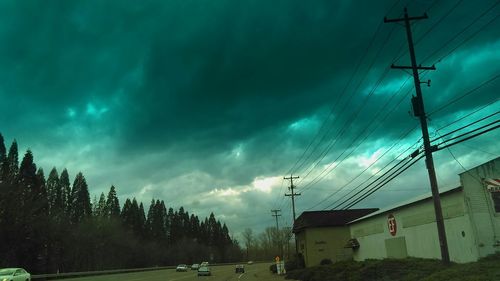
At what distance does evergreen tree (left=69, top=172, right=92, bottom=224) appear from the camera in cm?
10225

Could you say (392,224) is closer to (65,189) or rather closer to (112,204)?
(65,189)

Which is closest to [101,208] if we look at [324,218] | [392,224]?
[324,218]

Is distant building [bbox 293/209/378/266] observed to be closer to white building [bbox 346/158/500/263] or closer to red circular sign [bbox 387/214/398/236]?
red circular sign [bbox 387/214/398/236]

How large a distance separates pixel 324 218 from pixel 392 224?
25579mm

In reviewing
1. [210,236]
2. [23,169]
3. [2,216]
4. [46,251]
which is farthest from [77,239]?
[210,236]

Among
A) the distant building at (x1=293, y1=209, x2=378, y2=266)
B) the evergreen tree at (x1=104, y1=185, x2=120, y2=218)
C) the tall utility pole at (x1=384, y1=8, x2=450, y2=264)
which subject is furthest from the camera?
the evergreen tree at (x1=104, y1=185, x2=120, y2=218)

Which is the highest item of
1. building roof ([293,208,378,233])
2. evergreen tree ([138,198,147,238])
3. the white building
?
evergreen tree ([138,198,147,238])

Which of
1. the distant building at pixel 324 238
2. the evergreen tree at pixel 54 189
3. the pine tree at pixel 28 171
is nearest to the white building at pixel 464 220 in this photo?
the distant building at pixel 324 238

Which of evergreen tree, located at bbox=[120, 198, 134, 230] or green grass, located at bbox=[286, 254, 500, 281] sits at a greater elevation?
evergreen tree, located at bbox=[120, 198, 134, 230]

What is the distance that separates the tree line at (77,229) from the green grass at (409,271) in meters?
40.5

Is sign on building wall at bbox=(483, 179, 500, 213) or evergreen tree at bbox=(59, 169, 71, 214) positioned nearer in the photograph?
sign on building wall at bbox=(483, 179, 500, 213)

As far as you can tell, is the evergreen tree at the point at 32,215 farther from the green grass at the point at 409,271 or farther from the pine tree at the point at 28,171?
the green grass at the point at 409,271

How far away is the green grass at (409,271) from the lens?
2052 centimetres

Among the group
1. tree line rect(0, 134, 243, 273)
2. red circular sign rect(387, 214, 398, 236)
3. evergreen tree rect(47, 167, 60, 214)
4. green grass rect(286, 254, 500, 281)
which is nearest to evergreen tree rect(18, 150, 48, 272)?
tree line rect(0, 134, 243, 273)
